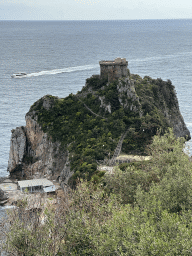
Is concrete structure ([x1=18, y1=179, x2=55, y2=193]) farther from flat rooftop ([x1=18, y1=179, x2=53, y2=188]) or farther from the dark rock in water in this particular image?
the dark rock in water

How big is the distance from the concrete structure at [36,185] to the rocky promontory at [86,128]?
307 cm

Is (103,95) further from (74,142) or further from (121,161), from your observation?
(121,161)

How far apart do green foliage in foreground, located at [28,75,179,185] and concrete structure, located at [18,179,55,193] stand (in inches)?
242

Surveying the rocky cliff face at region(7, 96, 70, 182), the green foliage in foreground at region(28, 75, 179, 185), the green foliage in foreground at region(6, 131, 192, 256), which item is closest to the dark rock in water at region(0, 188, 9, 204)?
the rocky cliff face at region(7, 96, 70, 182)

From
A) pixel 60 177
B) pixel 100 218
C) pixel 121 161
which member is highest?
pixel 100 218

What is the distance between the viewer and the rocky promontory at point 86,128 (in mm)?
76438

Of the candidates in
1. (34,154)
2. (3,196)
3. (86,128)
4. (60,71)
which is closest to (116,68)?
(86,128)

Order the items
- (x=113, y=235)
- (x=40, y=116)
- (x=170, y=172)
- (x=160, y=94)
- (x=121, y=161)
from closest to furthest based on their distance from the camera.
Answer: (x=113, y=235)
(x=170, y=172)
(x=121, y=161)
(x=40, y=116)
(x=160, y=94)

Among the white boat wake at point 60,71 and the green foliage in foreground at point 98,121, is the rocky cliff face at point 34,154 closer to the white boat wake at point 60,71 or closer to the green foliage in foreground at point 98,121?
the green foliage in foreground at point 98,121

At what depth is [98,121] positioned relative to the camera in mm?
83562

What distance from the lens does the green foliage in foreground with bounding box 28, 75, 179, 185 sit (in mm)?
75019

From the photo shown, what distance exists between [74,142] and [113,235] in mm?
53273

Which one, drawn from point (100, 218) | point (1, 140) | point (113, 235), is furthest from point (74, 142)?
point (113, 235)

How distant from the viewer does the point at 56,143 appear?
277 feet
